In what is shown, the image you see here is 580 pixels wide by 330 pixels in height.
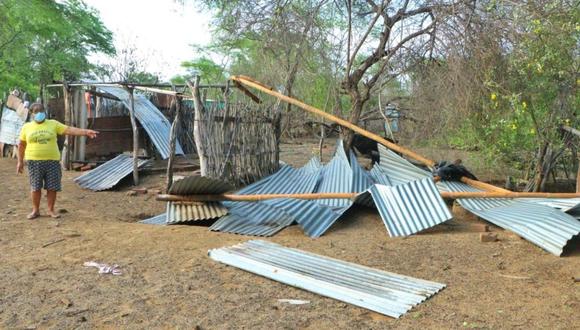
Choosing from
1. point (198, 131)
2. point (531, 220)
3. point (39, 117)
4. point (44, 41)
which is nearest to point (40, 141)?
point (39, 117)

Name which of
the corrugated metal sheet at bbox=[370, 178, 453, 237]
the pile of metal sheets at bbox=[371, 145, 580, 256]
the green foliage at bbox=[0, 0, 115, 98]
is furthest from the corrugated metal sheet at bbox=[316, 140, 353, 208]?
the green foliage at bbox=[0, 0, 115, 98]

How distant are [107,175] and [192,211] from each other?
3684 millimetres

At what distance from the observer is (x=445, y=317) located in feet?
11.2

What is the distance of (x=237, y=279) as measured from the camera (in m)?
4.17

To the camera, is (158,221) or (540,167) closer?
(158,221)

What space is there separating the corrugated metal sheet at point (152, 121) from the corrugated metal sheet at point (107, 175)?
0.98m

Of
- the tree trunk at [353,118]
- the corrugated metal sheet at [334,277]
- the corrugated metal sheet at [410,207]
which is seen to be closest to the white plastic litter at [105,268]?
the corrugated metal sheet at [334,277]

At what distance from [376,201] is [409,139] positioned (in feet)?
15.4

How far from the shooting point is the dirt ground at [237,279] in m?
3.38

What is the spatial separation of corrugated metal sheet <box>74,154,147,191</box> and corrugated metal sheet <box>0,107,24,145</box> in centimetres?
424

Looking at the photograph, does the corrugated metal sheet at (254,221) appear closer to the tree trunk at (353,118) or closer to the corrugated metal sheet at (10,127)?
the tree trunk at (353,118)

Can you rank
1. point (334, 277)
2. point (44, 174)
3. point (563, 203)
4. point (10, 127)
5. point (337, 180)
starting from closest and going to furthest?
point (334, 277)
point (563, 203)
point (44, 174)
point (337, 180)
point (10, 127)

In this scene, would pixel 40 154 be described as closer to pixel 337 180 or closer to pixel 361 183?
pixel 337 180

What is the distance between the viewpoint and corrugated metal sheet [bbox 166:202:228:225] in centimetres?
636
